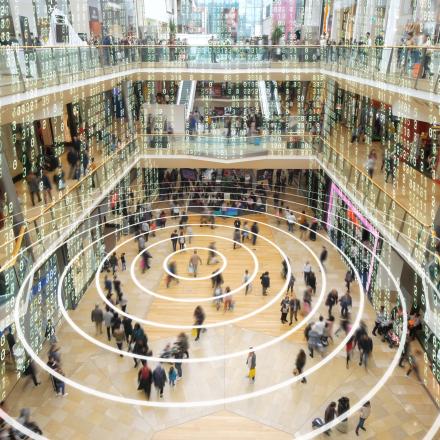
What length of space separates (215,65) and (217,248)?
28.5ft

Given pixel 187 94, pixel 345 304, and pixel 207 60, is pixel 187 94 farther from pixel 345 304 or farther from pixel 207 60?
pixel 345 304

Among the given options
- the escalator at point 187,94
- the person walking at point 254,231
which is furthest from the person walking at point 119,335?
the escalator at point 187,94

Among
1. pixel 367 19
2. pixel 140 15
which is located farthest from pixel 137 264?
pixel 140 15

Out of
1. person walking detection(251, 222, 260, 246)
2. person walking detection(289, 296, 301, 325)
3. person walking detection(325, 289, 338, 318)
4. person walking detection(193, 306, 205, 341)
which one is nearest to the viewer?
person walking detection(193, 306, 205, 341)

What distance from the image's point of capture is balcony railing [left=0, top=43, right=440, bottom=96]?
10.9 meters

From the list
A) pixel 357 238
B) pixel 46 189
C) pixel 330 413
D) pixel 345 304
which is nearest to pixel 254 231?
pixel 357 238

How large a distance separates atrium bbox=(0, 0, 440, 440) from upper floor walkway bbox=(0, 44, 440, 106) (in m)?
0.09

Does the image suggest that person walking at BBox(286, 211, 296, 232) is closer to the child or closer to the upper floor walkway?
the upper floor walkway

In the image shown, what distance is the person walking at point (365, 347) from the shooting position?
502 inches

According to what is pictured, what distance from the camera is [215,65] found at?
840 inches

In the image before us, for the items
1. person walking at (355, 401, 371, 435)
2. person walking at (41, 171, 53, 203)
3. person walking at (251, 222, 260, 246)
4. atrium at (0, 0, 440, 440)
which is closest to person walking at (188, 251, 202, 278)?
atrium at (0, 0, 440, 440)

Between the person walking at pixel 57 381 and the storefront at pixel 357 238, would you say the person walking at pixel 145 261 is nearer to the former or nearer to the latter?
the person walking at pixel 57 381

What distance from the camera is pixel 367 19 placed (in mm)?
23078

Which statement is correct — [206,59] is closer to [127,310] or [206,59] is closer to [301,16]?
[127,310]
